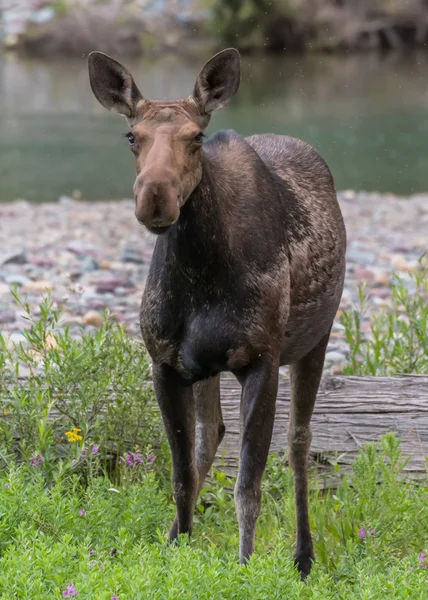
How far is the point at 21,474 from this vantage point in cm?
535

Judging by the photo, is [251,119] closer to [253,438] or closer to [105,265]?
[105,265]

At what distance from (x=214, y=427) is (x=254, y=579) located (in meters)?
1.51

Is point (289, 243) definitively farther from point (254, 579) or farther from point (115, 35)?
point (115, 35)

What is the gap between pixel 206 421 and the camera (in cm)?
552

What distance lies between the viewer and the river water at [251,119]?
19.6 metres

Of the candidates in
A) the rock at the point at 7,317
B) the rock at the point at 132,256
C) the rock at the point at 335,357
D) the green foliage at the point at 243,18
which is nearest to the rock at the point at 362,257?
the rock at the point at 132,256

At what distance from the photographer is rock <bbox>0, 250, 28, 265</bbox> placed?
12570 millimetres

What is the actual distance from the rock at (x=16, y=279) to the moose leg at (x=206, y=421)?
627 centimetres

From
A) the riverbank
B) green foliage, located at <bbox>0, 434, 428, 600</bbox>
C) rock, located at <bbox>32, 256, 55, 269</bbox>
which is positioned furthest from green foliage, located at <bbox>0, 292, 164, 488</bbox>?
rock, located at <bbox>32, 256, 55, 269</bbox>

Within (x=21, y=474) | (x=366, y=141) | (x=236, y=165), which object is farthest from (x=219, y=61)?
(x=366, y=141)

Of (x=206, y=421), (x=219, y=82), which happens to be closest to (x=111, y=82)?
(x=219, y=82)

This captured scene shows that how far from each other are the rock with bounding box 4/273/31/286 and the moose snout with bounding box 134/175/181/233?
7.48 metres

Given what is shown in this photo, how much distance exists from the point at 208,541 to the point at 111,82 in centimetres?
235

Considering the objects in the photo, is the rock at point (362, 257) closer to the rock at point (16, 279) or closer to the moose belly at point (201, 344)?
the rock at point (16, 279)
